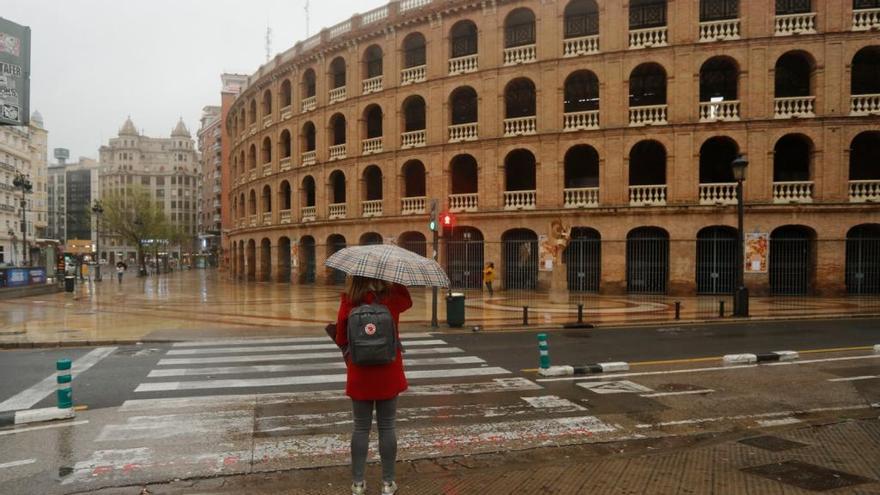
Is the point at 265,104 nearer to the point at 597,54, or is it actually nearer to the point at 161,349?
the point at 597,54

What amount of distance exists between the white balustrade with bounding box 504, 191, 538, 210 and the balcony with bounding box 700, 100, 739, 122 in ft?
28.0

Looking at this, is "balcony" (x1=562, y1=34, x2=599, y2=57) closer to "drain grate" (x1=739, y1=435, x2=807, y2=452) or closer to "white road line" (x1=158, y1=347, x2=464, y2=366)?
"white road line" (x1=158, y1=347, x2=464, y2=366)

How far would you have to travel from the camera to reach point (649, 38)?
2684 centimetres

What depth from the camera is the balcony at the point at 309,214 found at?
36.7 m

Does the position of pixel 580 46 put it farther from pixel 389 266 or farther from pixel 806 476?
pixel 389 266

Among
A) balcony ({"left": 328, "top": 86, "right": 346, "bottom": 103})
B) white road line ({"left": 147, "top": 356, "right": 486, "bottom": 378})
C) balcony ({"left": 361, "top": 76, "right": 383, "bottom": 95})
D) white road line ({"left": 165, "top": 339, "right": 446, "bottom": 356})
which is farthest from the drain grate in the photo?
balcony ({"left": 328, "top": 86, "right": 346, "bottom": 103})

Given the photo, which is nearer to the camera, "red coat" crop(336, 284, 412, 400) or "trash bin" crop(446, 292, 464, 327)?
"red coat" crop(336, 284, 412, 400)

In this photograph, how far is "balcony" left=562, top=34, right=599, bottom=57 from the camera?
27.5m

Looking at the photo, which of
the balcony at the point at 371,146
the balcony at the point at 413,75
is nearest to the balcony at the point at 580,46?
the balcony at the point at 413,75

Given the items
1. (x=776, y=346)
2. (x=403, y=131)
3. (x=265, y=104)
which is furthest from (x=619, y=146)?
(x=265, y=104)

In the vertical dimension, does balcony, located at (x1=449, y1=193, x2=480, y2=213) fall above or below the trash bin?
above

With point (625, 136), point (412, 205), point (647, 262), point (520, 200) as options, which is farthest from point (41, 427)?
point (412, 205)

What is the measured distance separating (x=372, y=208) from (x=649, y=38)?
17.1 m

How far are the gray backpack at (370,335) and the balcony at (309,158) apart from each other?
33.5 m
